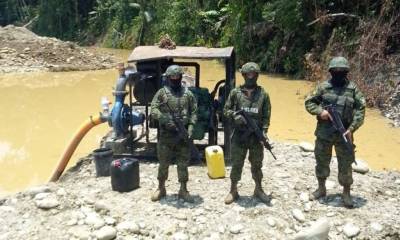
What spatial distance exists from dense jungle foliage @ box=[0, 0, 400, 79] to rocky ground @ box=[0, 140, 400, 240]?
952cm

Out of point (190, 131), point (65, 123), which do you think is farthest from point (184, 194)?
point (65, 123)

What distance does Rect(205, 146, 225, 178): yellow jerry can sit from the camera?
7469 millimetres

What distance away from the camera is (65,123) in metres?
14.0

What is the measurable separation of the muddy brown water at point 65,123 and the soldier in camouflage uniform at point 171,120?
3.85 meters

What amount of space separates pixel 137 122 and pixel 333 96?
3.69 meters

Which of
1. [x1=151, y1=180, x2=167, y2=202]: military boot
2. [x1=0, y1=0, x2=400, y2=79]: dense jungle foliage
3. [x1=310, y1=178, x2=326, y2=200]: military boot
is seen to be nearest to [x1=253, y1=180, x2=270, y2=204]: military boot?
[x1=310, y1=178, x2=326, y2=200]: military boot

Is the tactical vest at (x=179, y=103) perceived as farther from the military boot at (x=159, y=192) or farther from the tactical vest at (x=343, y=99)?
the tactical vest at (x=343, y=99)

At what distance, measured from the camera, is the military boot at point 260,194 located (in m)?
6.67

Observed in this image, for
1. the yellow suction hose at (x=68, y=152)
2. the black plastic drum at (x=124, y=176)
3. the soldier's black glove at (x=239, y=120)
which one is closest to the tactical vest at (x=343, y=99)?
the soldier's black glove at (x=239, y=120)

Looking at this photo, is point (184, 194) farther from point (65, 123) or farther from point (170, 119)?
point (65, 123)

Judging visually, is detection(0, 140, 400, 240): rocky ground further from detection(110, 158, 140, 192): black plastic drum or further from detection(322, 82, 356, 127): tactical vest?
detection(322, 82, 356, 127): tactical vest

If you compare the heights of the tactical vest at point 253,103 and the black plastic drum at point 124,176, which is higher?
the tactical vest at point 253,103

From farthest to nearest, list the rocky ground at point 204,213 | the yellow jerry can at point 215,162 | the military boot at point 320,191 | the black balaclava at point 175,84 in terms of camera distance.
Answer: the yellow jerry can at point 215,162 < the military boot at point 320,191 < the black balaclava at point 175,84 < the rocky ground at point 204,213

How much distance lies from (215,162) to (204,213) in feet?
4.07
